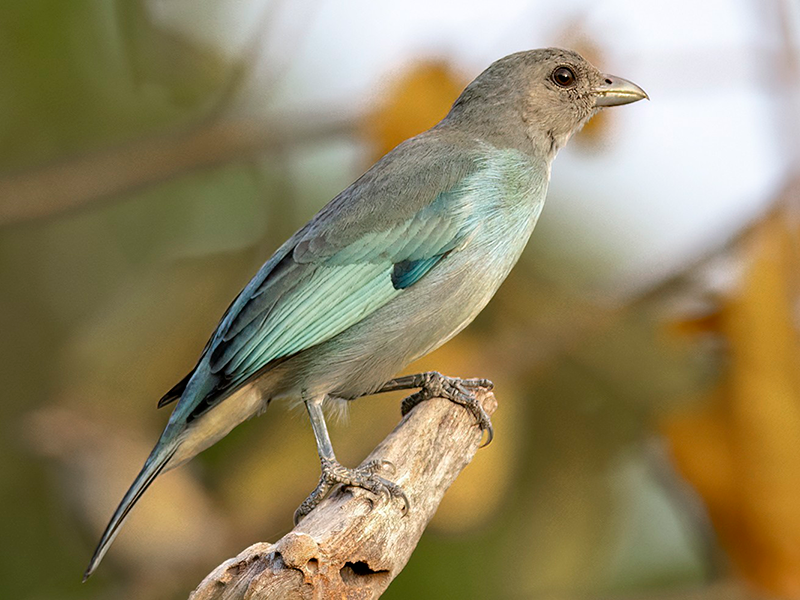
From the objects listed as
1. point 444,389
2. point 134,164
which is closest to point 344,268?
point 444,389

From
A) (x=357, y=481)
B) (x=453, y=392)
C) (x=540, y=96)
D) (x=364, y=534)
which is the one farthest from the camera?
(x=540, y=96)

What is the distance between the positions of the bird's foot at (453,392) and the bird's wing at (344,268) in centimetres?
43

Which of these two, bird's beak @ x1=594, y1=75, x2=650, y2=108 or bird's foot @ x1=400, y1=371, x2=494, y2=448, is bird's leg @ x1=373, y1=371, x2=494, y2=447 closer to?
bird's foot @ x1=400, y1=371, x2=494, y2=448

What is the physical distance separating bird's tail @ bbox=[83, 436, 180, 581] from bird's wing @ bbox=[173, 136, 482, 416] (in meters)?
0.20

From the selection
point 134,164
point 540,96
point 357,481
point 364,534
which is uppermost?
point 134,164

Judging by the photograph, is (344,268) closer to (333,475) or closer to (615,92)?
(333,475)

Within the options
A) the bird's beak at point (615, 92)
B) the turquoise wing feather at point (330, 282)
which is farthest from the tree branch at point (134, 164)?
the turquoise wing feather at point (330, 282)

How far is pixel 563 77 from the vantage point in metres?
4.81

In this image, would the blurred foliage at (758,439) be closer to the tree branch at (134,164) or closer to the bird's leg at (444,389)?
the bird's leg at (444,389)

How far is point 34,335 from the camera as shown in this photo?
5711 millimetres

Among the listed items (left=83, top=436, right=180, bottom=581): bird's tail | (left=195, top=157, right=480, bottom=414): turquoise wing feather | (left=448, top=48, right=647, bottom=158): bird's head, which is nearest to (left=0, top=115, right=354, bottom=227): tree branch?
(left=448, top=48, right=647, bottom=158): bird's head

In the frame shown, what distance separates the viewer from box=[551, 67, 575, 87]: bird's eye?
4.80 meters

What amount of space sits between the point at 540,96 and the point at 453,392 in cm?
140

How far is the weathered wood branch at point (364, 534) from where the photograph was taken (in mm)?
3086
